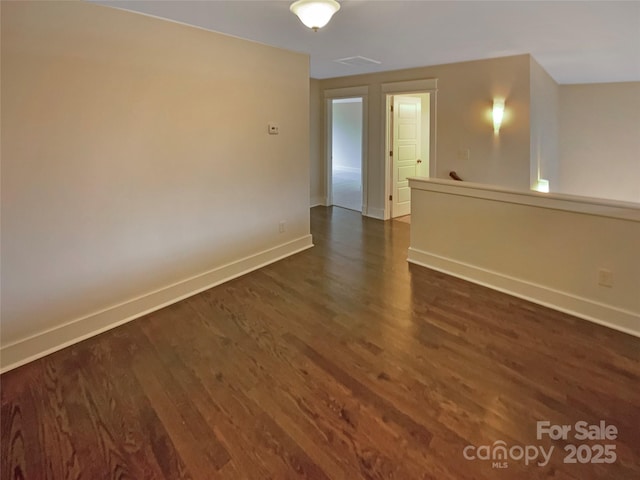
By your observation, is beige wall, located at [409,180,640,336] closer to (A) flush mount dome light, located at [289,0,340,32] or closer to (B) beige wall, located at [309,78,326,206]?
(A) flush mount dome light, located at [289,0,340,32]

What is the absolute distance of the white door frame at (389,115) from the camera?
5180mm

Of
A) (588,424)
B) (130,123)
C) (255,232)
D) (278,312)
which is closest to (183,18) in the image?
(130,123)

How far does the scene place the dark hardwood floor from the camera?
1.70 meters

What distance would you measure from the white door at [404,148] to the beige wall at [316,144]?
1502 millimetres

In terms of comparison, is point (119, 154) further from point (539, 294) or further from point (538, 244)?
point (539, 294)

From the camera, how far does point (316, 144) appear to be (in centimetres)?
698

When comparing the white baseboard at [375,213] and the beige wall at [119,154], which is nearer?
the beige wall at [119,154]

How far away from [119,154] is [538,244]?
3400 millimetres

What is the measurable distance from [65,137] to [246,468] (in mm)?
2346

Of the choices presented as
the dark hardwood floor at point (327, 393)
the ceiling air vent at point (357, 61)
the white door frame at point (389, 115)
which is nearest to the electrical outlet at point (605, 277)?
the dark hardwood floor at point (327, 393)

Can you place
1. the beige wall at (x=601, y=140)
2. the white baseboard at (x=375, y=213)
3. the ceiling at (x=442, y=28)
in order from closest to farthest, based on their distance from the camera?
the ceiling at (x=442, y=28), the beige wall at (x=601, y=140), the white baseboard at (x=375, y=213)

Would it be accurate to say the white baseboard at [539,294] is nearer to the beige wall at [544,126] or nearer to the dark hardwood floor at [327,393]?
the dark hardwood floor at [327,393]

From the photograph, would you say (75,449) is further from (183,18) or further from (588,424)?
(183,18)

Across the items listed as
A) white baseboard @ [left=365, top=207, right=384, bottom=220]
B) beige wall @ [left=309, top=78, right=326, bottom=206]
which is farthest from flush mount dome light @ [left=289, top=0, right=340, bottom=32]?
beige wall @ [left=309, top=78, right=326, bottom=206]
